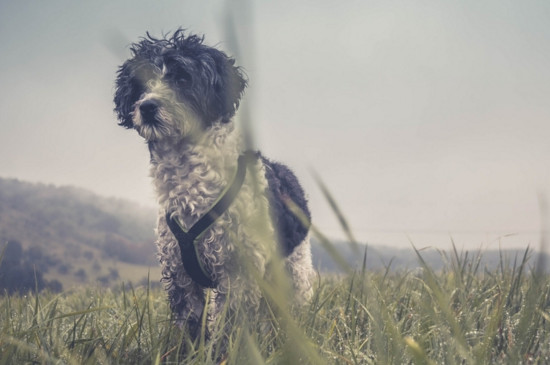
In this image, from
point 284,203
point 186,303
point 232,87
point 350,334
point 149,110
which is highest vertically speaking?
point 149,110

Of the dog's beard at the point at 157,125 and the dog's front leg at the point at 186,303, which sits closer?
the dog's beard at the point at 157,125

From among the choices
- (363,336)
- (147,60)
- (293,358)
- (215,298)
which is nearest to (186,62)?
(147,60)

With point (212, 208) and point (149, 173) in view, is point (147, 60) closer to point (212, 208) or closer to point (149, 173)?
point (149, 173)

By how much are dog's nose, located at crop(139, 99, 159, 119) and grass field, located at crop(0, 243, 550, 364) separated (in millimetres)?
1335

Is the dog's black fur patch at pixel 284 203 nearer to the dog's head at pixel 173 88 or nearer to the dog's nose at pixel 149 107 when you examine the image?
the dog's head at pixel 173 88

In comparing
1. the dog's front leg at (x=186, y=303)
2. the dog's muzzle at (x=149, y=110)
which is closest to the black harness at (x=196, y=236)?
the dog's front leg at (x=186, y=303)

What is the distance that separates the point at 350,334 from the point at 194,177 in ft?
5.77

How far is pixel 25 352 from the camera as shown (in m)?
2.29

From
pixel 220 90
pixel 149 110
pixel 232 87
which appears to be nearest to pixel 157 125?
pixel 149 110

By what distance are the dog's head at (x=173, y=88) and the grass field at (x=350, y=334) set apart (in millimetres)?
1326

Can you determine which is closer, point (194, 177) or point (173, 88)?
point (194, 177)

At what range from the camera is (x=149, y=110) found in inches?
150

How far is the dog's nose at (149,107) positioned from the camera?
378 cm

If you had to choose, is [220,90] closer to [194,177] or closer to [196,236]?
[194,177]
